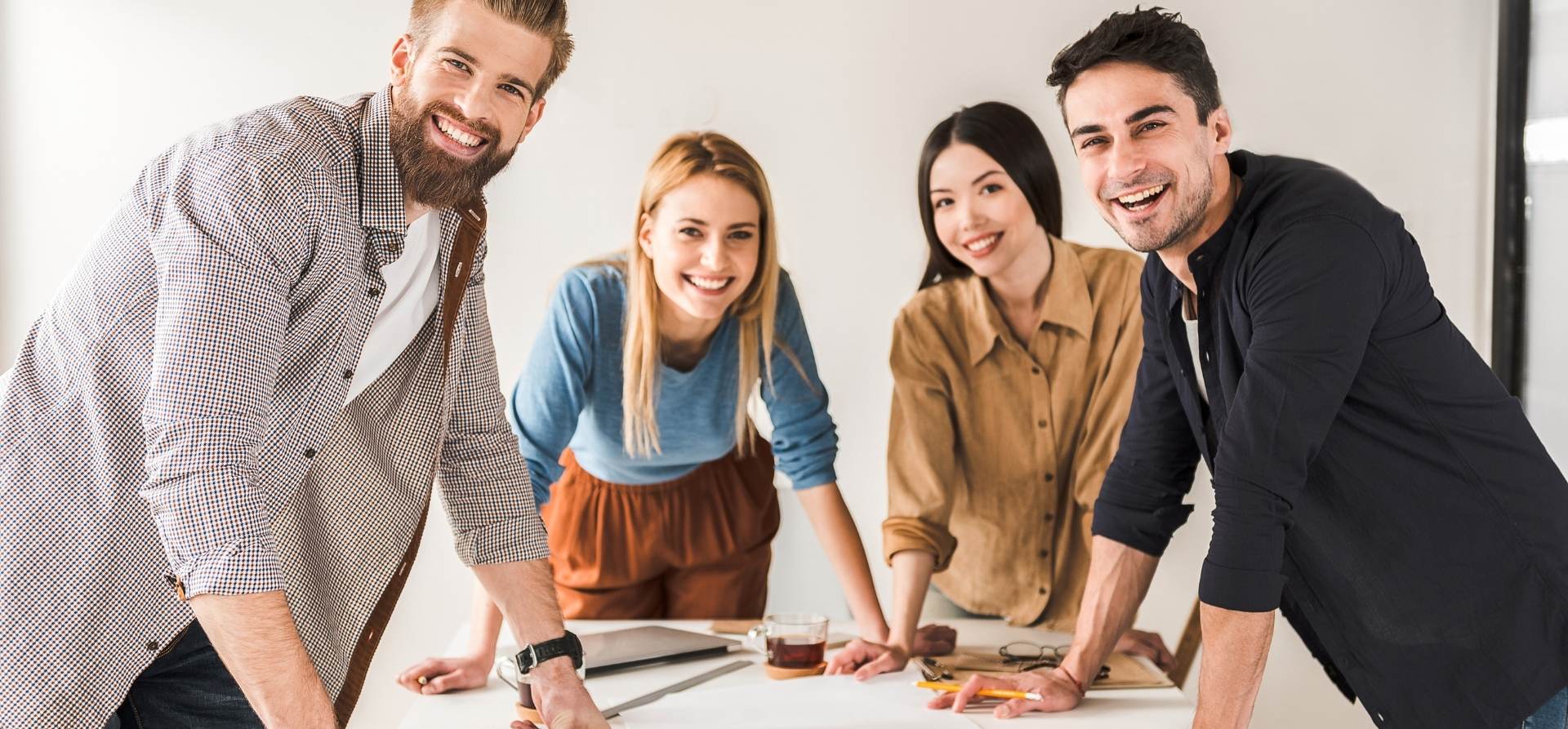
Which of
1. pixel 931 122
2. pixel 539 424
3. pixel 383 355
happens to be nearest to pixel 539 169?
pixel 539 424

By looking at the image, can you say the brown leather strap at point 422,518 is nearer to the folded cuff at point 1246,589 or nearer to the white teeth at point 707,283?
the white teeth at point 707,283

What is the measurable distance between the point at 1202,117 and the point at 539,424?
1.38 metres

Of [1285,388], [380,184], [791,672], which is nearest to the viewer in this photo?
[1285,388]

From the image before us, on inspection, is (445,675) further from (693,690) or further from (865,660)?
(865,660)

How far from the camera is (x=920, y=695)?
178 centimetres

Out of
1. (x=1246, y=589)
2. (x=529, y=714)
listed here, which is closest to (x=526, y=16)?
(x=529, y=714)

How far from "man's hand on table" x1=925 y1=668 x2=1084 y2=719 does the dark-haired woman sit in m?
0.81

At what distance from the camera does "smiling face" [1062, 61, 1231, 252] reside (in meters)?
1.62

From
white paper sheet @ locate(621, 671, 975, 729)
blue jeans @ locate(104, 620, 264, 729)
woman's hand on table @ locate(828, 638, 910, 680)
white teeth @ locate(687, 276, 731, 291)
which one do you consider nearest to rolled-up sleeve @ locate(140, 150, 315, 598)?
blue jeans @ locate(104, 620, 264, 729)

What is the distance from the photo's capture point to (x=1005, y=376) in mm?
2619

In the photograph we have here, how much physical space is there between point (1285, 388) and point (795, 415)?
4.29 feet

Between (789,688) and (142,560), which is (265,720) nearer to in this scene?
(142,560)

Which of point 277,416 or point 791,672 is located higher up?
point 277,416

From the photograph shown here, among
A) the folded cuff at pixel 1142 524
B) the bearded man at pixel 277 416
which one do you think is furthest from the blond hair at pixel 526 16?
the folded cuff at pixel 1142 524
